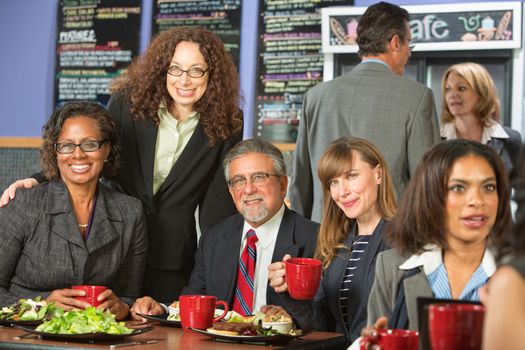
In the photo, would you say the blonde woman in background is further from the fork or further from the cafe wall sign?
the fork

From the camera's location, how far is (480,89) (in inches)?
183

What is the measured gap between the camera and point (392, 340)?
71.6 inches

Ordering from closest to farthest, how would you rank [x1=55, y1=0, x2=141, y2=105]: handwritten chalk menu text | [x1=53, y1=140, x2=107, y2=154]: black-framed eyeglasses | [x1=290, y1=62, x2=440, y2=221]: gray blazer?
[x1=53, y1=140, x2=107, y2=154]: black-framed eyeglasses → [x1=290, y1=62, x2=440, y2=221]: gray blazer → [x1=55, y1=0, x2=141, y2=105]: handwritten chalk menu text

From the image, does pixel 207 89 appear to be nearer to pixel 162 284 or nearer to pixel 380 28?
pixel 162 284

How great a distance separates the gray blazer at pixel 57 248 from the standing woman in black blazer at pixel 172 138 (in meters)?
0.29

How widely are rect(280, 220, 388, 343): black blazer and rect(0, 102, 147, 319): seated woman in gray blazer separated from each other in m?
0.58

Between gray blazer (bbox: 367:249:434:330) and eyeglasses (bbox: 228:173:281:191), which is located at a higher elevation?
eyeglasses (bbox: 228:173:281:191)

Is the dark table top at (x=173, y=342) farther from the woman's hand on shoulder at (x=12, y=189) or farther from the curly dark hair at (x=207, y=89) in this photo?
the curly dark hair at (x=207, y=89)

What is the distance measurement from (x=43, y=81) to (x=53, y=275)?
3453 millimetres

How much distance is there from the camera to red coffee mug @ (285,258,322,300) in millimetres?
2623

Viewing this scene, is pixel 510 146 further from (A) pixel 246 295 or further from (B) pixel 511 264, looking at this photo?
(B) pixel 511 264

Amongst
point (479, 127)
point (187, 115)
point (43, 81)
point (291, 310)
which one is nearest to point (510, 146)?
point (479, 127)

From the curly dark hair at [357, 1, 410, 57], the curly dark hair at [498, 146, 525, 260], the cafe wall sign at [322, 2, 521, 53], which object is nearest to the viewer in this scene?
the curly dark hair at [498, 146, 525, 260]

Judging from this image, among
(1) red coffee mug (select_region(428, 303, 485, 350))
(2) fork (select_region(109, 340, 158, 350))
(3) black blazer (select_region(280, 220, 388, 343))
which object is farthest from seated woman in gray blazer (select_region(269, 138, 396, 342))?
A: (1) red coffee mug (select_region(428, 303, 485, 350))
